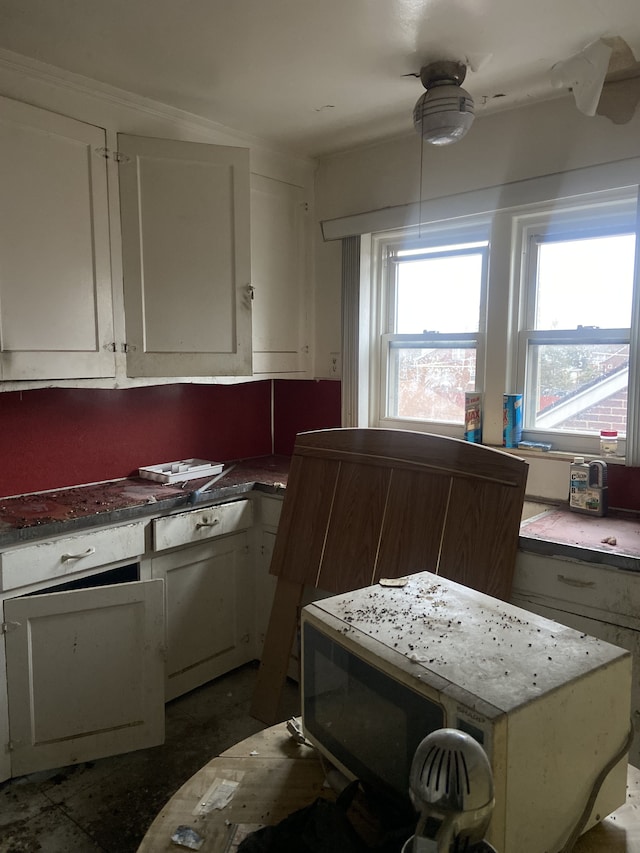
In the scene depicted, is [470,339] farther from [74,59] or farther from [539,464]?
[74,59]

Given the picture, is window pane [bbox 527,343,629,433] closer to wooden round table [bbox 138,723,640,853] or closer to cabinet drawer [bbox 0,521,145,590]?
wooden round table [bbox 138,723,640,853]

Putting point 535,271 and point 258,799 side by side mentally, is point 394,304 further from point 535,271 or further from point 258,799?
point 258,799

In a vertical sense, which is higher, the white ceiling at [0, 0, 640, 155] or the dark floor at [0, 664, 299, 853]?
the white ceiling at [0, 0, 640, 155]

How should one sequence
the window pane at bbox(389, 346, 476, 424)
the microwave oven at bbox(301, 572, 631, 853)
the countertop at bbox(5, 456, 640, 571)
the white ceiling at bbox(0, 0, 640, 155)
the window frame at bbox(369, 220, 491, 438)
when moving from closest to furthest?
the microwave oven at bbox(301, 572, 631, 853) < the white ceiling at bbox(0, 0, 640, 155) < the countertop at bbox(5, 456, 640, 571) < the window frame at bbox(369, 220, 491, 438) < the window pane at bbox(389, 346, 476, 424)

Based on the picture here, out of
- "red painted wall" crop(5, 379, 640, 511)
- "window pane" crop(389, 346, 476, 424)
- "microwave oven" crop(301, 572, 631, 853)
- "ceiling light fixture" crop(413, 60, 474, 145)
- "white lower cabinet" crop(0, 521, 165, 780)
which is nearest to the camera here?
"microwave oven" crop(301, 572, 631, 853)

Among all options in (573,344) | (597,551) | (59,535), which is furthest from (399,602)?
(573,344)

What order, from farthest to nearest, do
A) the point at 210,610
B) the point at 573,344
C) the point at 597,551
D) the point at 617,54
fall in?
the point at 210,610, the point at 573,344, the point at 617,54, the point at 597,551

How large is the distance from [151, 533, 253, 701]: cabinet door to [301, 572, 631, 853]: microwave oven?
151cm

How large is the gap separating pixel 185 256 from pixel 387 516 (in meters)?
1.33

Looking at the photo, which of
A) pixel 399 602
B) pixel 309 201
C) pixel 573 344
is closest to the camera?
pixel 399 602

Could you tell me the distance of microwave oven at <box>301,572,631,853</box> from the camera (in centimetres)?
80

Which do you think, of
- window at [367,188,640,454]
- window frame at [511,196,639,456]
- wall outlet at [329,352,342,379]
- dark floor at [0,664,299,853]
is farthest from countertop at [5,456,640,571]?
dark floor at [0,664,299,853]

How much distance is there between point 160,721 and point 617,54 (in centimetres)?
283

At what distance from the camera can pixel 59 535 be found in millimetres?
2125
